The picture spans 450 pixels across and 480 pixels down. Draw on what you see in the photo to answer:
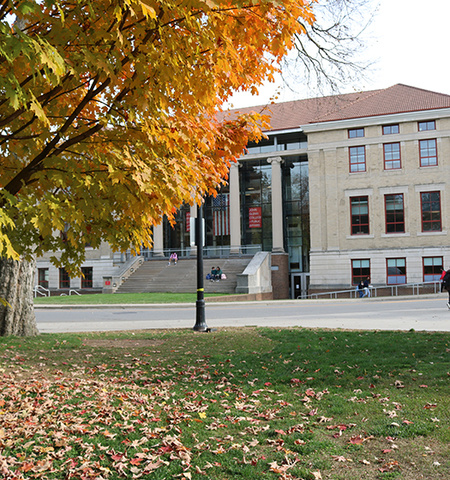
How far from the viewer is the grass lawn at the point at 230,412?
13.4ft

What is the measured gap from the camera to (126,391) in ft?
21.4

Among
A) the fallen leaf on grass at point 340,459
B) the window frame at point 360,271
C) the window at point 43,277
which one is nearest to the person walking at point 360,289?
the window frame at point 360,271

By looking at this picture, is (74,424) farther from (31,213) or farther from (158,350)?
(158,350)

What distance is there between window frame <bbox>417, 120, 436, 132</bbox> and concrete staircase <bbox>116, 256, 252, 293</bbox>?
1684 centimetres

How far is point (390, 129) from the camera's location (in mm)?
37219

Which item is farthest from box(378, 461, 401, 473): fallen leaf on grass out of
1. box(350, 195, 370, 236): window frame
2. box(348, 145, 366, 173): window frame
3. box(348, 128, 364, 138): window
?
box(348, 128, 364, 138): window

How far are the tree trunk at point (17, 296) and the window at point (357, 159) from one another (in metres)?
31.5

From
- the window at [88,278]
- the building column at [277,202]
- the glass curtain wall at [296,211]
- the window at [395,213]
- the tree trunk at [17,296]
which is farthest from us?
the window at [88,278]

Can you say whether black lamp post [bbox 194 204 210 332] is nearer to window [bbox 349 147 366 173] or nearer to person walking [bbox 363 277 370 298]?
person walking [bbox 363 277 370 298]

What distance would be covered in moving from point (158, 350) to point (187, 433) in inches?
201

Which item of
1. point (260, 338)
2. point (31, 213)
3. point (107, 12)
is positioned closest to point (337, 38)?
point (260, 338)

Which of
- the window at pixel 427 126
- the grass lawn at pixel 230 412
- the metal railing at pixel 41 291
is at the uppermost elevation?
the window at pixel 427 126

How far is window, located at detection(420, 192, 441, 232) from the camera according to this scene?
36.2m

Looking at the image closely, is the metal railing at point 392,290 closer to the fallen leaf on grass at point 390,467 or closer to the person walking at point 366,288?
the person walking at point 366,288
